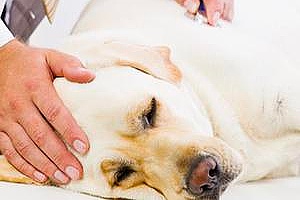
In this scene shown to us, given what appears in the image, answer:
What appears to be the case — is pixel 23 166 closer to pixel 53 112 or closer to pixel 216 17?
pixel 53 112

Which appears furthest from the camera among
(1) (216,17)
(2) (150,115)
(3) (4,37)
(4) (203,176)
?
(1) (216,17)

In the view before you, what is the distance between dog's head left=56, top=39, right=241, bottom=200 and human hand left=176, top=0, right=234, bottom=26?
1.21ft

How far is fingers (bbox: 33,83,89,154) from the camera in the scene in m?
1.34

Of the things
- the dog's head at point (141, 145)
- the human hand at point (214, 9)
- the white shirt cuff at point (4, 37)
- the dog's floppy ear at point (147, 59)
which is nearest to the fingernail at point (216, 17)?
the human hand at point (214, 9)

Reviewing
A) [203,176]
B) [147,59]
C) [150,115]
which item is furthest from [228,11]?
[203,176]

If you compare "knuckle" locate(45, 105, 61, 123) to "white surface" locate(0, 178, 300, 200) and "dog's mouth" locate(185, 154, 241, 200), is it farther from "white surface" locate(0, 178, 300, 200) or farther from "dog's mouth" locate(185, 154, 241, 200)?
"dog's mouth" locate(185, 154, 241, 200)

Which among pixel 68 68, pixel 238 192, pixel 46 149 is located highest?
pixel 68 68

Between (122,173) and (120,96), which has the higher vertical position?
(120,96)

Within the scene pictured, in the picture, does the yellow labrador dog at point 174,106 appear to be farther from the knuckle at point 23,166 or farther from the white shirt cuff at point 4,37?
the white shirt cuff at point 4,37

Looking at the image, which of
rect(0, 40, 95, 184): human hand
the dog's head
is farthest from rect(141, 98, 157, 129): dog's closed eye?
rect(0, 40, 95, 184): human hand

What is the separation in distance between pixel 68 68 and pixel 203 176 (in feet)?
1.11

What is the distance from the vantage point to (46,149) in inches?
53.5

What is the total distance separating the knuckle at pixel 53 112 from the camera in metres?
1.36

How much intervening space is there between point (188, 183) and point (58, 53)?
1.24 ft
